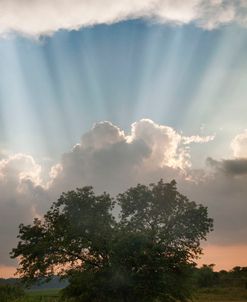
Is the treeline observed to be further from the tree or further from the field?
the tree

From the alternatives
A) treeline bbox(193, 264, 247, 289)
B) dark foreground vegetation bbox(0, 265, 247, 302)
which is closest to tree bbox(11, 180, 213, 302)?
dark foreground vegetation bbox(0, 265, 247, 302)

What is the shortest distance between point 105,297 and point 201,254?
1032cm

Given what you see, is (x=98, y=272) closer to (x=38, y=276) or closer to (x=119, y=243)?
(x=119, y=243)

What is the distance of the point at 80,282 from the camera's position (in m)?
40.1

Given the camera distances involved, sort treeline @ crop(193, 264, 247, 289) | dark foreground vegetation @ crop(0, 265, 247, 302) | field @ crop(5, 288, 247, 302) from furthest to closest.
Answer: treeline @ crop(193, 264, 247, 289)
dark foreground vegetation @ crop(0, 265, 247, 302)
field @ crop(5, 288, 247, 302)

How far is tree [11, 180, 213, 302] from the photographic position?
40.2 meters

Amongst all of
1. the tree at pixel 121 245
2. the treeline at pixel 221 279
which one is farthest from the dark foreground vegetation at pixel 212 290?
the tree at pixel 121 245

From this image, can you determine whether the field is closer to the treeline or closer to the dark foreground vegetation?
the dark foreground vegetation

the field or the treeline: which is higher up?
the treeline

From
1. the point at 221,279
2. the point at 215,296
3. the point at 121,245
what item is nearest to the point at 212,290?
the point at 215,296

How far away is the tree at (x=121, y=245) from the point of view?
4016cm

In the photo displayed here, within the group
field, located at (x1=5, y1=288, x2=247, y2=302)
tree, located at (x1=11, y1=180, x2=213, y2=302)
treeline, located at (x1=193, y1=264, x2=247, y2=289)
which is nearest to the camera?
tree, located at (x1=11, y1=180, x2=213, y2=302)

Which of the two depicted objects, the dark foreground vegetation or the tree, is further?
the dark foreground vegetation

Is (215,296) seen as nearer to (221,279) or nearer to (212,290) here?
(212,290)
